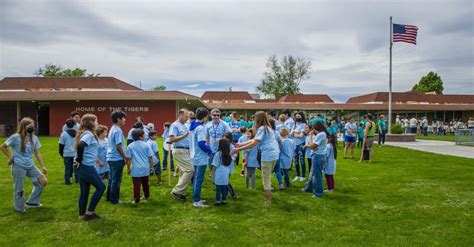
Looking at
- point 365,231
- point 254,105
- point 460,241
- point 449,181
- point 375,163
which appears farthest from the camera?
point 254,105

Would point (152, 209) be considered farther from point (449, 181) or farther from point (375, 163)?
point (375, 163)

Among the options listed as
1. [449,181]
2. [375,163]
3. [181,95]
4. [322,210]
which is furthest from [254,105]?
[322,210]

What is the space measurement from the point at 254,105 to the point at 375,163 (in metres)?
26.9

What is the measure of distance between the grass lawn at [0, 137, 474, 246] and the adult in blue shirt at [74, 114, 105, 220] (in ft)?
0.87

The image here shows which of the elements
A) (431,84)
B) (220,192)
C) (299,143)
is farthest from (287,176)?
(431,84)

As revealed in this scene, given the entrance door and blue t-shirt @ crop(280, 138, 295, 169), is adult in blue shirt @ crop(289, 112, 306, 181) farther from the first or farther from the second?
Answer: the entrance door

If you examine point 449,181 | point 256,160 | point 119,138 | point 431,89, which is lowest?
point 449,181

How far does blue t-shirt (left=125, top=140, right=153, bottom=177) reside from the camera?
6.17m

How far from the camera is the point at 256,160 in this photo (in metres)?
7.28

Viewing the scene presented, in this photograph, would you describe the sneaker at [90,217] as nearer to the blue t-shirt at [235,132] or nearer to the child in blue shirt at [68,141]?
the child in blue shirt at [68,141]

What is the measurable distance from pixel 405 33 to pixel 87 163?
69.5 ft

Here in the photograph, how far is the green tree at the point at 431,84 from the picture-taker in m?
73.2

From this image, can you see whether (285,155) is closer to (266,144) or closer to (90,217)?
(266,144)

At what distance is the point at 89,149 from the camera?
5.20 meters
